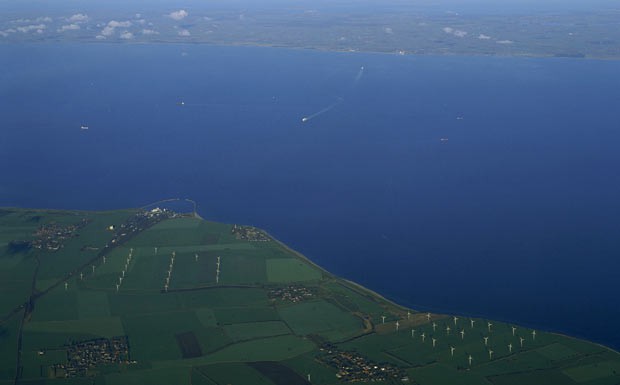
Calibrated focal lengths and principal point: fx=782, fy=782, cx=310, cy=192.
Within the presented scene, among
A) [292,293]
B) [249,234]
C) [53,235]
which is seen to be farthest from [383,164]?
[53,235]

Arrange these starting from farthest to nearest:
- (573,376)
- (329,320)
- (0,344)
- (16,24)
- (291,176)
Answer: (16,24) < (291,176) < (329,320) < (0,344) < (573,376)

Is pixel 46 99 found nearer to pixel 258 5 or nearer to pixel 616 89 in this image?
pixel 616 89

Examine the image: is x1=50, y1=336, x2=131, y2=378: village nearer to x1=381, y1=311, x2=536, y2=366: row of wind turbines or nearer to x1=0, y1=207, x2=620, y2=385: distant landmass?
x1=0, y1=207, x2=620, y2=385: distant landmass

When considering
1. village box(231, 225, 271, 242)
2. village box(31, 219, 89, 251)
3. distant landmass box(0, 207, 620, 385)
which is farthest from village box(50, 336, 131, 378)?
village box(231, 225, 271, 242)

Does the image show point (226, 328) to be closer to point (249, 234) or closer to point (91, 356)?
point (91, 356)

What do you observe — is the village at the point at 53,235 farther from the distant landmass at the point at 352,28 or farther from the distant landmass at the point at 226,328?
the distant landmass at the point at 352,28

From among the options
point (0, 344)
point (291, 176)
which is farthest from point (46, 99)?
point (0, 344)

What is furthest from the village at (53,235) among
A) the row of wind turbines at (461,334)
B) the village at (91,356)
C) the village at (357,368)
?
the row of wind turbines at (461,334)
